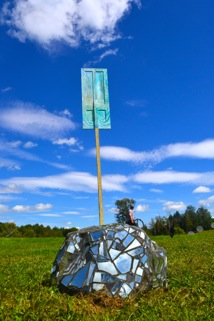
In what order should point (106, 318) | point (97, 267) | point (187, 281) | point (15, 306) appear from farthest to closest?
1. point (187, 281)
2. point (97, 267)
3. point (15, 306)
4. point (106, 318)

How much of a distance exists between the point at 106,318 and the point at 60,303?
0.89 metres

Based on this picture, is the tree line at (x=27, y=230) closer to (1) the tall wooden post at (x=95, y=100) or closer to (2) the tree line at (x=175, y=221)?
(2) the tree line at (x=175, y=221)

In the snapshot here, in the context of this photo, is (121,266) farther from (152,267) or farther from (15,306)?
(15,306)

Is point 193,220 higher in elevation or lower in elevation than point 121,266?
higher

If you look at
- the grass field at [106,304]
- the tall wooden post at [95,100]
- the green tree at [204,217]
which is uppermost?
the green tree at [204,217]

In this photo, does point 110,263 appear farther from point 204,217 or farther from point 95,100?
point 204,217

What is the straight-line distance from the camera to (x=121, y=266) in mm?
6289

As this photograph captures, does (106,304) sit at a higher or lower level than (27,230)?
lower

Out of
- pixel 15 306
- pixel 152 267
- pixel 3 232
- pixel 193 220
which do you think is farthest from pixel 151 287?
pixel 193 220

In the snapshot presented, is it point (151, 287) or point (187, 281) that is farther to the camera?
point (187, 281)

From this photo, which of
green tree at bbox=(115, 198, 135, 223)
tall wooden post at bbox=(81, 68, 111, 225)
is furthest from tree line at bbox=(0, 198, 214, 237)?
tall wooden post at bbox=(81, 68, 111, 225)

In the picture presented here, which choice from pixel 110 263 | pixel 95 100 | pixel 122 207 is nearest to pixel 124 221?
pixel 122 207

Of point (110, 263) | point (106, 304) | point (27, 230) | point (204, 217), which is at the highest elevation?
point (204, 217)

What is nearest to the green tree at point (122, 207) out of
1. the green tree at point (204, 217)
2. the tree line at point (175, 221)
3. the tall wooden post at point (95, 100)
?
the tree line at point (175, 221)
